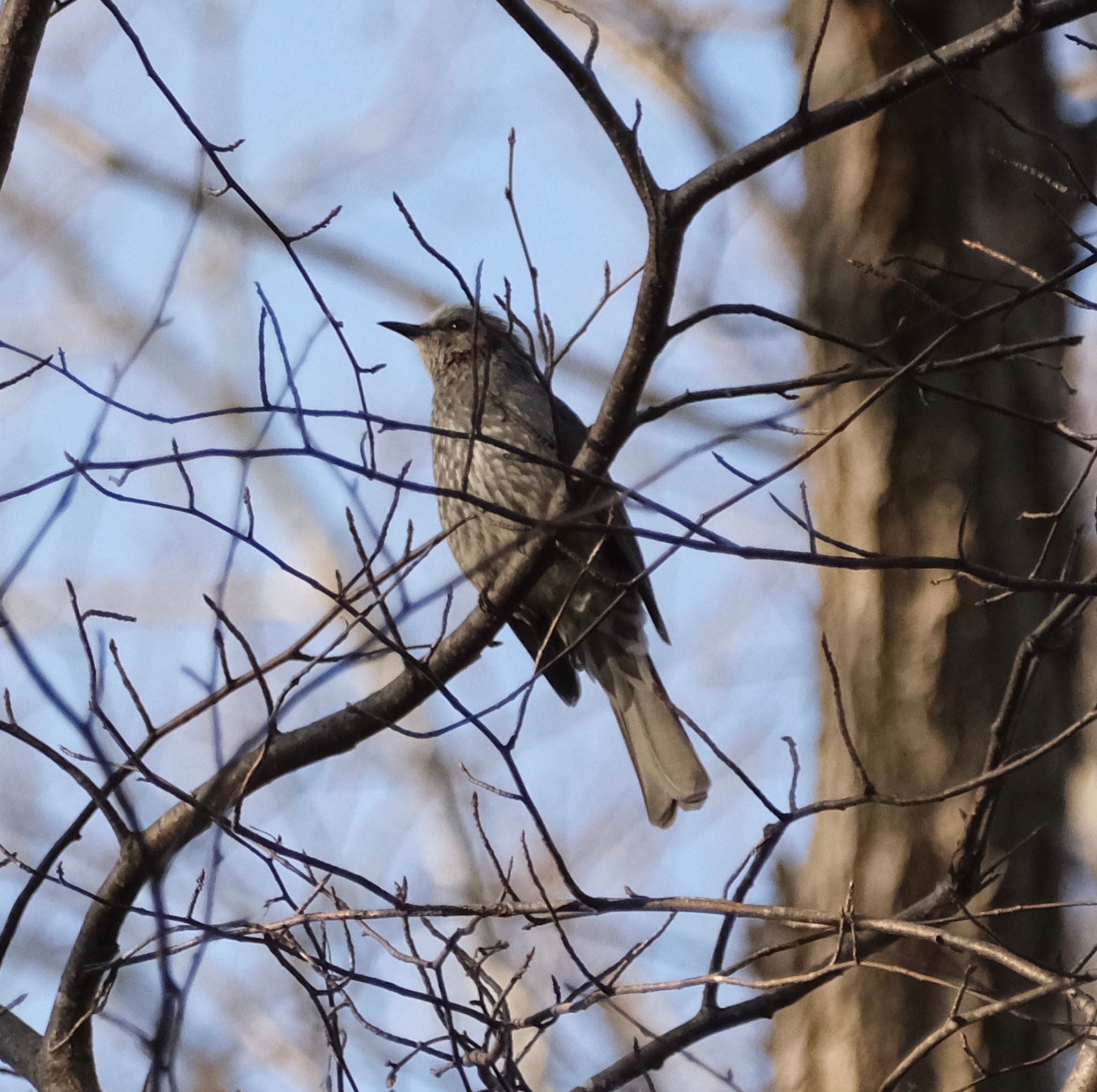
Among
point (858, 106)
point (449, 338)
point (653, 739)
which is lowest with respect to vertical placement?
point (858, 106)

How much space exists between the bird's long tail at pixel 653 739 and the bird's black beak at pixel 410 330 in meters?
1.72

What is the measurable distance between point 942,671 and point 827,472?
0.83 meters

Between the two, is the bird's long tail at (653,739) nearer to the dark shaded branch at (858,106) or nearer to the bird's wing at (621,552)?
the bird's wing at (621,552)

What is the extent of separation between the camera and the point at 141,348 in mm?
2676

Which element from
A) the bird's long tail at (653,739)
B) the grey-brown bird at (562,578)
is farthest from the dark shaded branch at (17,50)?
the bird's long tail at (653,739)

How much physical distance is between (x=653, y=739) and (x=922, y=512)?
3.79 feet

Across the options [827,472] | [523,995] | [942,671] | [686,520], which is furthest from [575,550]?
[523,995]

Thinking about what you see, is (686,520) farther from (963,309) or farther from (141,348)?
(963,309)

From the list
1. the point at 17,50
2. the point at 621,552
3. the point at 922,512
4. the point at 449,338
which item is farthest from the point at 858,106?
the point at 449,338

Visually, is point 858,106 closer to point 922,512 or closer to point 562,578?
point 922,512

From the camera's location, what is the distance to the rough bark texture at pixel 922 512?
3.87 metres

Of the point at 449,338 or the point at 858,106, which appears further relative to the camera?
the point at 449,338

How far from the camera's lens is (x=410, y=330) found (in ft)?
18.0

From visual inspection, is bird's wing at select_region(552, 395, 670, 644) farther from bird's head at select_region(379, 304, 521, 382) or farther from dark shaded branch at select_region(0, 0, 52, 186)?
dark shaded branch at select_region(0, 0, 52, 186)
